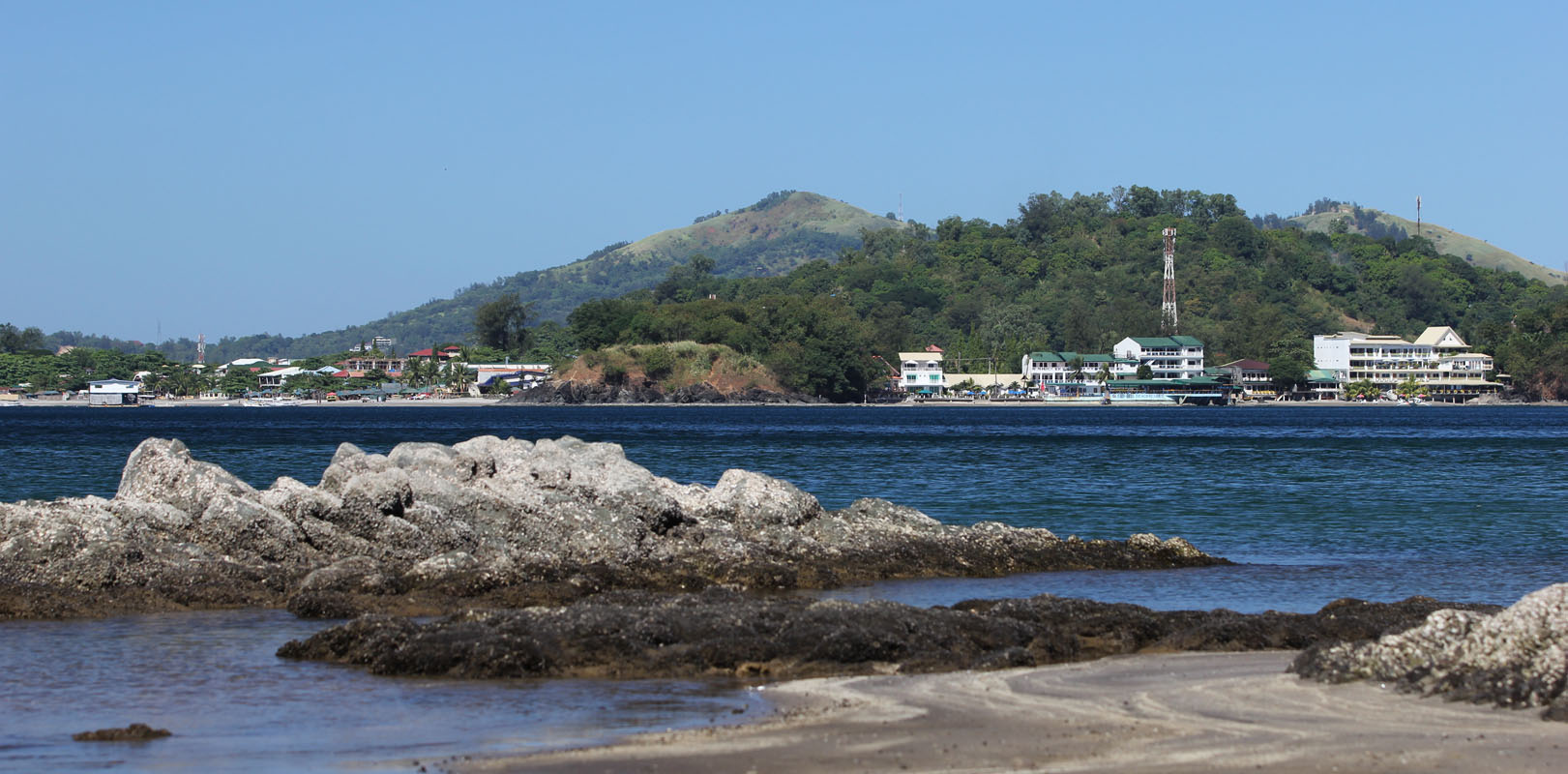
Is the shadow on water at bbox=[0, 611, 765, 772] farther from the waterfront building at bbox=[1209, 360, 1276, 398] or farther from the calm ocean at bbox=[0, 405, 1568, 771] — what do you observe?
the waterfront building at bbox=[1209, 360, 1276, 398]

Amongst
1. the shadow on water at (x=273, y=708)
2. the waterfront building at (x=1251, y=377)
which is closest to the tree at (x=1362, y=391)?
the waterfront building at (x=1251, y=377)

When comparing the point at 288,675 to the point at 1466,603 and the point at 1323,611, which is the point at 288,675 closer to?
the point at 1323,611

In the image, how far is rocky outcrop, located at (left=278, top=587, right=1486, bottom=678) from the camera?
12938 mm

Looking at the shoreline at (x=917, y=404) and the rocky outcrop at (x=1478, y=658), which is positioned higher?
the rocky outcrop at (x=1478, y=658)

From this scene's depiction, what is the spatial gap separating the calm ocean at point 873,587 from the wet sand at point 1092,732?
0.79 m

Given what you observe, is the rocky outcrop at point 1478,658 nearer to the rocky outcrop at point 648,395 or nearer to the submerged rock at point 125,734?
the submerged rock at point 125,734

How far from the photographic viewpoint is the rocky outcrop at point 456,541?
17047 millimetres

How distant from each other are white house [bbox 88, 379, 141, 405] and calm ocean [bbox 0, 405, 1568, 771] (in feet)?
403

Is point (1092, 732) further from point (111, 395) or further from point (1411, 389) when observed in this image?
point (1411, 389)

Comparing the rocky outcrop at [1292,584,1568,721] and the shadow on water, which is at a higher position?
the rocky outcrop at [1292,584,1568,721]

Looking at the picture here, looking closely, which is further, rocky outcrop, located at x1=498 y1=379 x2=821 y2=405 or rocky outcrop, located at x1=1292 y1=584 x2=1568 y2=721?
rocky outcrop, located at x1=498 y1=379 x2=821 y2=405

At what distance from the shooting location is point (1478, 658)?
11461 millimetres

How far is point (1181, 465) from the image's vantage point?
49.3 m

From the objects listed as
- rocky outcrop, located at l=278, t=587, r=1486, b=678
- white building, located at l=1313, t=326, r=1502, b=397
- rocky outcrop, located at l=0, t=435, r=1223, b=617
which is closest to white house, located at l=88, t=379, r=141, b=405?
white building, located at l=1313, t=326, r=1502, b=397
